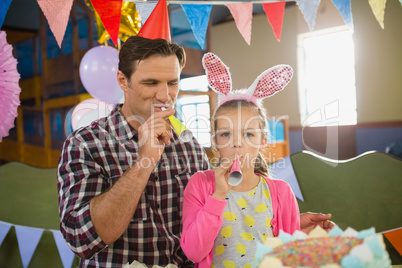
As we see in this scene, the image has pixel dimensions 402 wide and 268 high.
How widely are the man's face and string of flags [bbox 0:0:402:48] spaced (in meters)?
0.44

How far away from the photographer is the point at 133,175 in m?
1.11

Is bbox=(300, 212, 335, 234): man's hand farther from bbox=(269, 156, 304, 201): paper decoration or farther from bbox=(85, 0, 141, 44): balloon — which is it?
bbox=(85, 0, 141, 44): balloon

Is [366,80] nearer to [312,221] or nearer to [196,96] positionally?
[196,96]

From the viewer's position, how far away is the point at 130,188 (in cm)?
111

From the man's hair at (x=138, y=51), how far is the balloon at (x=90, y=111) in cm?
93

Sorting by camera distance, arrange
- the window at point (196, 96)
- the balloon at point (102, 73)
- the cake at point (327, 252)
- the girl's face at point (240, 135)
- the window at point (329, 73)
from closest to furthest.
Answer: the cake at point (327, 252) → the girl's face at point (240, 135) → the balloon at point (102, 73) → the window at point (196, 96) → the window at point (329, 73)

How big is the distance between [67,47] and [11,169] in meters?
3.93

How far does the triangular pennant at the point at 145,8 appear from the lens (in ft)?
6.31

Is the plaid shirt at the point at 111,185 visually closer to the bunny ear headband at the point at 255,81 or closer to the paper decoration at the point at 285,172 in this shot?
the bunny ear headband at the point at 255,81

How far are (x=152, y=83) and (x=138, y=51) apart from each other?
0.38 feet

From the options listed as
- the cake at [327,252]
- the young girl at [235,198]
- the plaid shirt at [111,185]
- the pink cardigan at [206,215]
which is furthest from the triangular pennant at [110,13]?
the cake at [327,252]

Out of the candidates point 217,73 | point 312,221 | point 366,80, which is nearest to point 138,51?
point 217,73

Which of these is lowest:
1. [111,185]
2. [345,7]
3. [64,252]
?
[64,252]

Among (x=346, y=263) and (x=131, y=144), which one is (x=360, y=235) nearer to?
(x=346, y=263)
